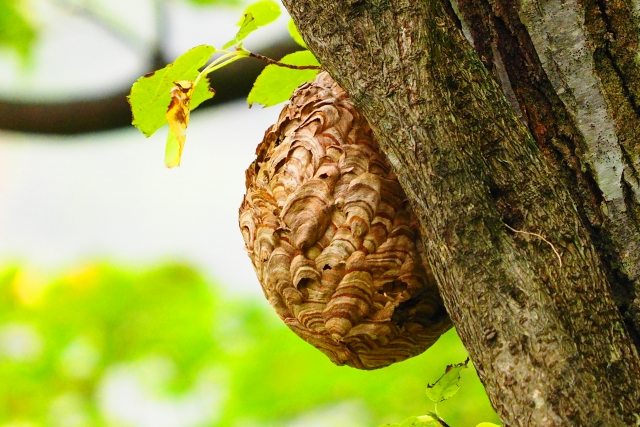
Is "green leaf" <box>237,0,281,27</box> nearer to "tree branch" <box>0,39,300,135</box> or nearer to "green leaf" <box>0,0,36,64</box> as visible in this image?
"tree branch" <box>0,39,300,135</box>

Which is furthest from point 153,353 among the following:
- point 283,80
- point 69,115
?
point 283,80

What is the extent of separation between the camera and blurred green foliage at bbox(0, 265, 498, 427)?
335 cm

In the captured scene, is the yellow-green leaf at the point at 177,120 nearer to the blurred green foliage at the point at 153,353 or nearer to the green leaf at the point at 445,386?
the green leaf at the point at 445,386

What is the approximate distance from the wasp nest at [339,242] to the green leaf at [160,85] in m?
0.17

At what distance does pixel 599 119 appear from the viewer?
2.86 ft

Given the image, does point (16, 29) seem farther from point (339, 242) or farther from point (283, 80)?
point (339, 242)

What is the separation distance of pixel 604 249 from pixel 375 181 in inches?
11.6

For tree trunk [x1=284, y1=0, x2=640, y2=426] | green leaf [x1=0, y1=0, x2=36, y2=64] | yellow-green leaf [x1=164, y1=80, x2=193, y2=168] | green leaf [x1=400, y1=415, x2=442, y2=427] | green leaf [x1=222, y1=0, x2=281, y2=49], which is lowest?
green leaf [x1=400, y1=415, x2=442, y2=427]

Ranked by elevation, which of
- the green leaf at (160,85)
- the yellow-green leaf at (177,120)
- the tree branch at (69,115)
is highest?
the tree branch at (69,115)

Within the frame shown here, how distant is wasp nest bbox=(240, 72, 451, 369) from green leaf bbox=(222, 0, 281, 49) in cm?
13

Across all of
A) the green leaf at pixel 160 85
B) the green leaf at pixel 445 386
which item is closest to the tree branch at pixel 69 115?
the green leaf at pixel 160 85

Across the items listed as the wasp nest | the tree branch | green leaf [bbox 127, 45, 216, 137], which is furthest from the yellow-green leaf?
the tree branch

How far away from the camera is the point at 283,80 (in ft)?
3.79

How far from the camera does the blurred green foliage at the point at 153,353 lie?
335 cm
